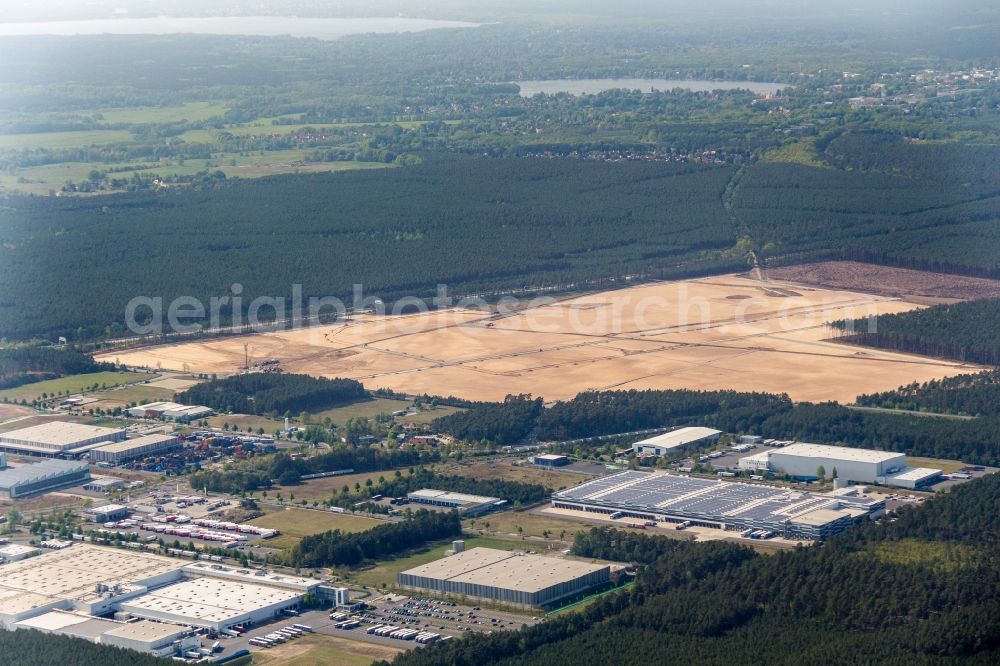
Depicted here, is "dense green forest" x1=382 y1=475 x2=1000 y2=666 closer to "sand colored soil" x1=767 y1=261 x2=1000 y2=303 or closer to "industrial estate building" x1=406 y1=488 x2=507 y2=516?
"industrial estate building" x1=406 y1=488 x2=507 y2=516

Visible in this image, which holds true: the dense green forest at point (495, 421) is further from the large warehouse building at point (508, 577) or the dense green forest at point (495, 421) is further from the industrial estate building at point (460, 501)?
the large warehouse building at point (508, 577)

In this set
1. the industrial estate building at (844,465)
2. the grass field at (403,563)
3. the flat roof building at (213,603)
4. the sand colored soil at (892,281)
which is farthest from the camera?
the sand colored soil at (892,281)

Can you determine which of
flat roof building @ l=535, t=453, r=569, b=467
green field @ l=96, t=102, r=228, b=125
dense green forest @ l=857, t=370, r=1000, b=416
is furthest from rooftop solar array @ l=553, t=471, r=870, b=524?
green field @ l=96, t=102, r=228, b=125

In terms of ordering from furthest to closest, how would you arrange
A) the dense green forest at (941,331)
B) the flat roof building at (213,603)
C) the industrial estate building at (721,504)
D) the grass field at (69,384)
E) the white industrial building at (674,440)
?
the dense green forest at (941,331) → the grass field at (69,384) → the white industrial building at (674,440) → the industrial estate building at (721,504) → the flat roof building at (213,603)

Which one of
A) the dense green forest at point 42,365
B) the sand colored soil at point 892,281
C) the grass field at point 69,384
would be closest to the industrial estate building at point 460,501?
the grass field at point 69,384

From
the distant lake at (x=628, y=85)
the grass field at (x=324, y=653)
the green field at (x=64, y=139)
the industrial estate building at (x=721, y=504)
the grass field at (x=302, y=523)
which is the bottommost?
the grass field at (x=324, y=653)

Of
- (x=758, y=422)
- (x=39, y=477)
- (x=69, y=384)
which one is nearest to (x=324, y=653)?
(x=39, y=477)

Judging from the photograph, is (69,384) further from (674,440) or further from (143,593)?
(143,593)
